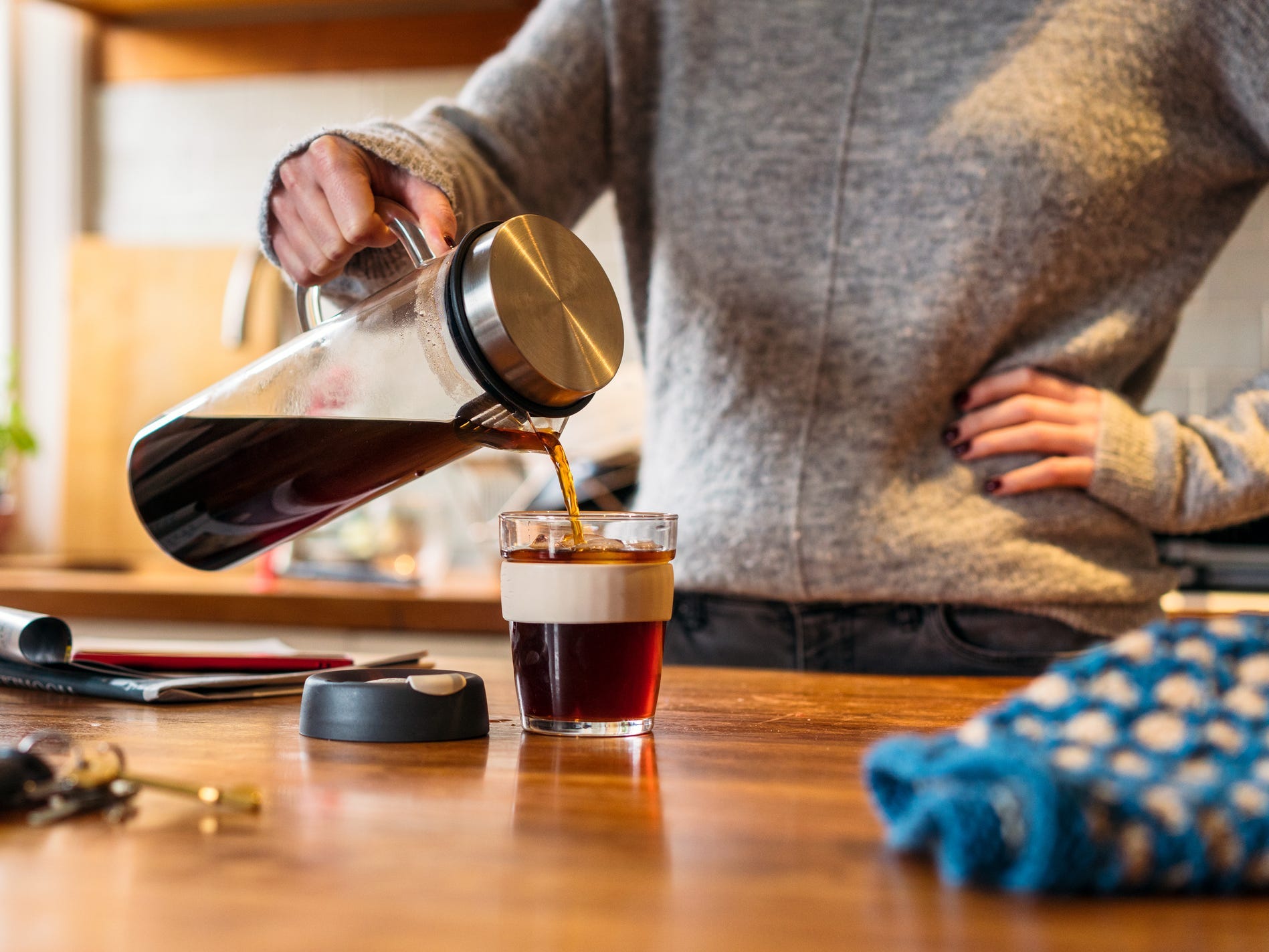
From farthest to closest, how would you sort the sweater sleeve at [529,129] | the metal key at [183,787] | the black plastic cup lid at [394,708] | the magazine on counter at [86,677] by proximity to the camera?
the sweater sleeve at [529,129] < the magazine on counter at [86,677] < the black plastic cup lid at [394,708] < the metal key at [183,787]

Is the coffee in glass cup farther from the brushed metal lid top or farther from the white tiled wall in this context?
the white tiled wall

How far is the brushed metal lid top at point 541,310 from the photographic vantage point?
626 mm

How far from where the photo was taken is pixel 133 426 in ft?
9.66

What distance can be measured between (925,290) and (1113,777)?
72 cm

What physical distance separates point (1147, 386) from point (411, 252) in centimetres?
73

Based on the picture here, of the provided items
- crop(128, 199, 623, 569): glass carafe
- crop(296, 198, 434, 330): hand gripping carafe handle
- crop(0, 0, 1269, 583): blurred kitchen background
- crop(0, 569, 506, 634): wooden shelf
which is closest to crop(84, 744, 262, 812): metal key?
crop(128, 199, 623, 569): glass carafe

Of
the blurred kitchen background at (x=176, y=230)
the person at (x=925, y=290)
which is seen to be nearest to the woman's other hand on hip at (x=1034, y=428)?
the person at (x=925, y=290)

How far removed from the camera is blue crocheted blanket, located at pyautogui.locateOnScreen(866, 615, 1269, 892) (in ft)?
1.15

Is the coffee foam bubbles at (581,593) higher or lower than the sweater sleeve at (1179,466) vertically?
lower

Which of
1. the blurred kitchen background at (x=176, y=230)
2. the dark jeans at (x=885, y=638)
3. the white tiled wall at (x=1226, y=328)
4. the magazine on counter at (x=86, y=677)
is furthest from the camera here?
the blurred kitchen background at (x=176, y=230)

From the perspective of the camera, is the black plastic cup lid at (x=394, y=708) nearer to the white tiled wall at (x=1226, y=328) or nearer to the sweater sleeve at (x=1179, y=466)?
the sweater sleeve at (x=1179, y=466)

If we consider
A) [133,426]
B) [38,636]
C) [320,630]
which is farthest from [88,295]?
[38,636]

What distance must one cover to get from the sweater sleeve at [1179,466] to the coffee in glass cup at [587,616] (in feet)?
1.67

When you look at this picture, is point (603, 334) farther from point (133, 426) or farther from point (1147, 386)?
point (133, 426)
